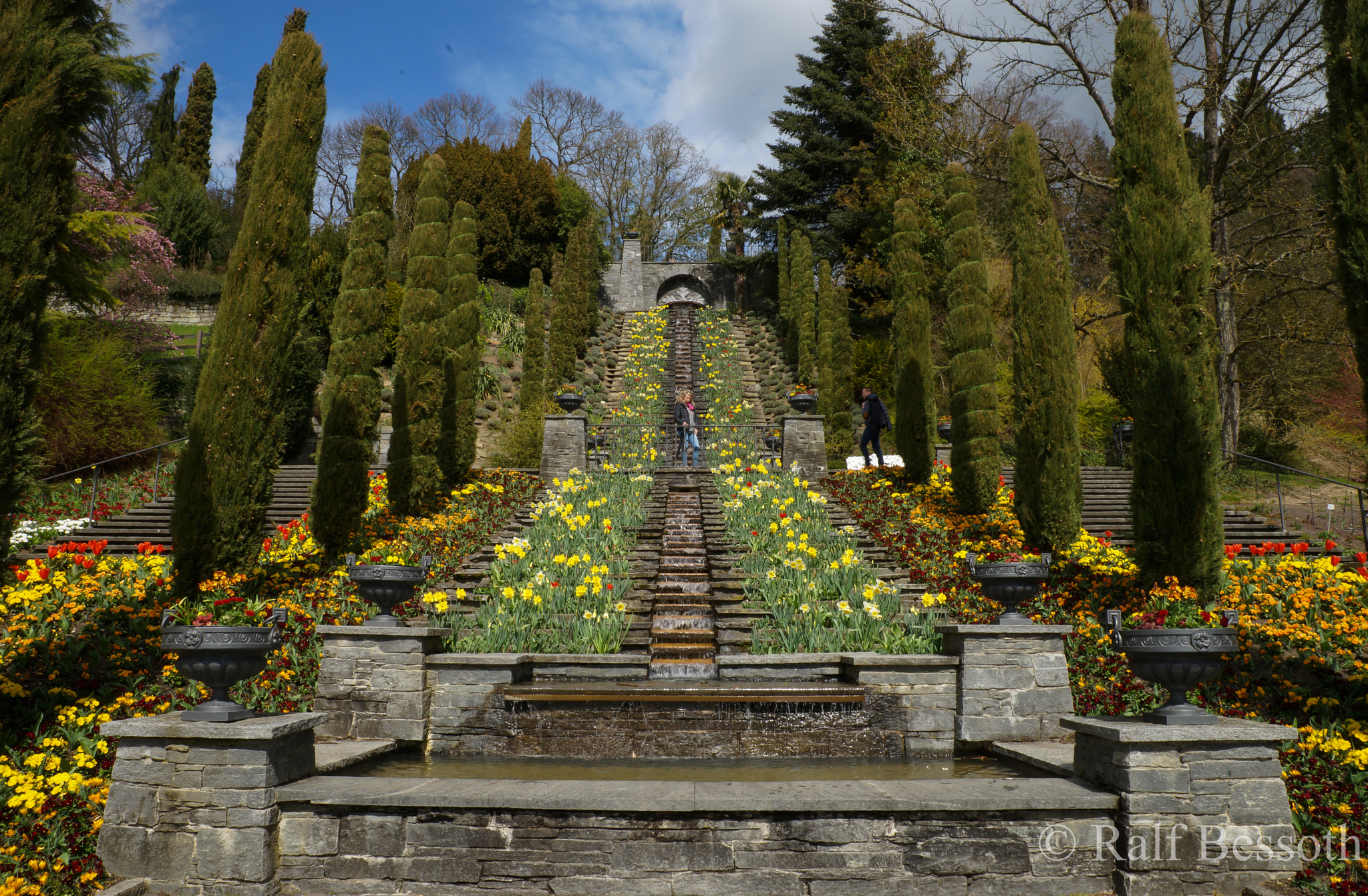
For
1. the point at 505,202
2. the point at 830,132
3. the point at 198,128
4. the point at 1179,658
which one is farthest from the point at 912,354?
the point at 198,128

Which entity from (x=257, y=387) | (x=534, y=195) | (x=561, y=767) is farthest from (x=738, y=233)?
(x=561, y=767)

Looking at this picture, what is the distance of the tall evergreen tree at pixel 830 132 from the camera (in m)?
27.2

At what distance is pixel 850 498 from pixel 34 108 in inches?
407

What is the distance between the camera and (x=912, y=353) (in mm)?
13164

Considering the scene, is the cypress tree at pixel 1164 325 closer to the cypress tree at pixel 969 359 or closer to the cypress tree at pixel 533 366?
the cypress tree at pixel 969 359

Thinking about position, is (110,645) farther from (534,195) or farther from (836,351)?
(534,195)

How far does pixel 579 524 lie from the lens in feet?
29.0

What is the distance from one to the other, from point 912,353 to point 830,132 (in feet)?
62.4

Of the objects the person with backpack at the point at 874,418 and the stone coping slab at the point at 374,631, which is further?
the person with backpack at the point at 874,418

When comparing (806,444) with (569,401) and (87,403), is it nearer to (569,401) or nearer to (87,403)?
(569,401)

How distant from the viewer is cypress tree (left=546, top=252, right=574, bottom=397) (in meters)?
20.9

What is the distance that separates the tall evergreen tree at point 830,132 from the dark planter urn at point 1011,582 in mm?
22831

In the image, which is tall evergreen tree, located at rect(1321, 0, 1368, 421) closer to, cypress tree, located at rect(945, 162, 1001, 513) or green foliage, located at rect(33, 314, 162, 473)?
cypress tree, located at rect(945, 162, 1001, 513)

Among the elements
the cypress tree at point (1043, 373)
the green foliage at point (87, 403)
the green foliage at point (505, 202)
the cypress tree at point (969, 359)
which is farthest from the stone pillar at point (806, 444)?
the green foliage at point (505, 202)
